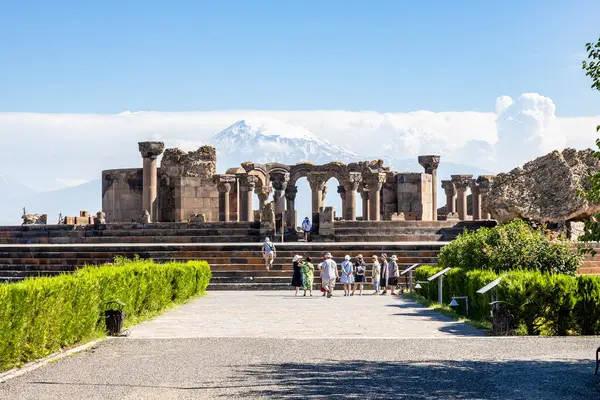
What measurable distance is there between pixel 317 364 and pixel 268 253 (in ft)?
51.5

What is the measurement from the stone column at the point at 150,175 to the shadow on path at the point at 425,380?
3207 cm

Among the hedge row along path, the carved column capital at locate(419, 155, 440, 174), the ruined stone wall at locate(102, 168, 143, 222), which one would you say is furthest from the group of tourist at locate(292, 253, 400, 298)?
the carved column capital at locate(419, 155, 440, 174)

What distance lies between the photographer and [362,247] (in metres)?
28.0

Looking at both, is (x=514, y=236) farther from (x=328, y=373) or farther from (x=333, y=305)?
(x=328, y=373)

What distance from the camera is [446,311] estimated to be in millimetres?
17922

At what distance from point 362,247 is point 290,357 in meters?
17.0

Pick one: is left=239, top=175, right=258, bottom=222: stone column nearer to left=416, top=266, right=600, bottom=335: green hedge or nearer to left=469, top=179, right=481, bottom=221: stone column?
left=469, top=179, right=481, bottom=221: stone column

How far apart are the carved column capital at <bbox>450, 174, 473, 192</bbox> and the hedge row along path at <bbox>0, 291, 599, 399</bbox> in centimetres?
3775

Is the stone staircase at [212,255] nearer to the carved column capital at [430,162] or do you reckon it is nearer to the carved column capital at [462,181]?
the carved column capital at [430,162]

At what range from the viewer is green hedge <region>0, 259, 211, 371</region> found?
9.97m

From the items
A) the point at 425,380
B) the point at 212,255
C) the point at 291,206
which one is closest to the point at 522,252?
the point at 425,380

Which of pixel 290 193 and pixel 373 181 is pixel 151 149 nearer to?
pixel 290 193

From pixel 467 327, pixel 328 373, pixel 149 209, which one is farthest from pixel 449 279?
pixel 149 209

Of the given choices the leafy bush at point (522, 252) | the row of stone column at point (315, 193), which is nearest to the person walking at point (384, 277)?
the leafy bush at point (522, 252)
